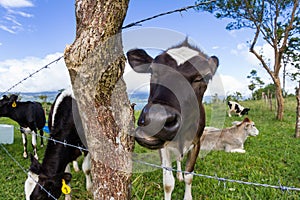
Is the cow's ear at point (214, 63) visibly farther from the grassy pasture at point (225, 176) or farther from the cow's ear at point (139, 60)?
the grassy pasture at point (225, 176)

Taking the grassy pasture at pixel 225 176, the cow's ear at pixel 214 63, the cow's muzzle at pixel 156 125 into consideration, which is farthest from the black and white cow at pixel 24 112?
the cow's muzzle at pixel 156 125

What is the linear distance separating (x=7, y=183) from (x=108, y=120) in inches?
125

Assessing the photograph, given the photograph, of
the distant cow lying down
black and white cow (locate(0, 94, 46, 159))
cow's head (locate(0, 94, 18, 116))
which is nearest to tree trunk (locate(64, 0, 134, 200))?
the distant cow lying down

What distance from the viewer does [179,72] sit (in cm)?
247

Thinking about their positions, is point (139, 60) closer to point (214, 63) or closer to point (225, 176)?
point (214, 63)

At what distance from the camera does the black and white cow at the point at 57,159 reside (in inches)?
111

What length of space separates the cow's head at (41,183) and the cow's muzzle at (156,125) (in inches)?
56.2

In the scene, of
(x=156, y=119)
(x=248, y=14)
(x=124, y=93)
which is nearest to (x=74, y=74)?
(x=124, y=93)

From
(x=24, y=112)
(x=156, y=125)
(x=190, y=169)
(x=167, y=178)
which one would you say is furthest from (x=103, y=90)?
(x=24, y=112)

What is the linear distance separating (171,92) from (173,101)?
0.14 metres

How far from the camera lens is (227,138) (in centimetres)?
641

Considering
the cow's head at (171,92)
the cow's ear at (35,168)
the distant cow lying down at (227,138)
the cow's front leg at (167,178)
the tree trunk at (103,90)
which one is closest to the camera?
the tree trunk at (103,90)

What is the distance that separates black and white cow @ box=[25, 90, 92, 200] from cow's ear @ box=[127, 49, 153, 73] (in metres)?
0.88

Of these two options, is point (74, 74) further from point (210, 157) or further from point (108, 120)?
point (210, 157)
